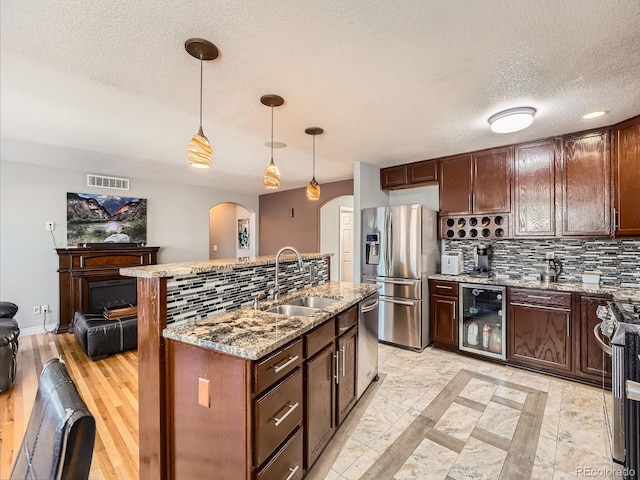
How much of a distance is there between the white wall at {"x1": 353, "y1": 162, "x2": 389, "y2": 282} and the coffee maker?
4.84ft

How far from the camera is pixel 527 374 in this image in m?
3.03

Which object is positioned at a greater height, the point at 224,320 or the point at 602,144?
the point at 602,144

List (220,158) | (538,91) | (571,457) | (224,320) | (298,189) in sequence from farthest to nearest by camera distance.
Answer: (298,189)
(220,158)
(538,91)
(571,457)
(224,320)

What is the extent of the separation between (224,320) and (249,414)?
613mm

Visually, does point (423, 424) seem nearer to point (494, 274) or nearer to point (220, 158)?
point (494, 274)

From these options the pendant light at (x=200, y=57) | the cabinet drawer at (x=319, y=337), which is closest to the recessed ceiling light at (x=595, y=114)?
the cabinet drawer at (x=319, y=337)

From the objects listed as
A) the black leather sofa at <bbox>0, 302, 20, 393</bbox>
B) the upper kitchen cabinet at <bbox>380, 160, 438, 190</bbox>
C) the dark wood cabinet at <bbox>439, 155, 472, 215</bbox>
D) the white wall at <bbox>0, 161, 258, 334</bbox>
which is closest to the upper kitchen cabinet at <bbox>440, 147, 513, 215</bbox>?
the dark wood cabinet at <bbox>439, 155, 472, 215</bbox>

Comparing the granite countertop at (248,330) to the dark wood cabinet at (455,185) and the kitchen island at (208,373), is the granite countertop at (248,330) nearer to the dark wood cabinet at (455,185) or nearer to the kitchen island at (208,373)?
the kitchen island at (208,373)

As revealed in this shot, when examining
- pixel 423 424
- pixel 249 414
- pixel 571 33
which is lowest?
pixel 423 424

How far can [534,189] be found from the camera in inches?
127

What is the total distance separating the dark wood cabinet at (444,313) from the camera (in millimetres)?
3555

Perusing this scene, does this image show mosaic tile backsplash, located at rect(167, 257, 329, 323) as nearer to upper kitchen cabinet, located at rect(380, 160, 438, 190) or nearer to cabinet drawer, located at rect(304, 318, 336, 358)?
cabinet drawer, located at rect(304, 318, 336, 358)

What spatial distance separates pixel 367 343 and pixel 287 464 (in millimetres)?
1248

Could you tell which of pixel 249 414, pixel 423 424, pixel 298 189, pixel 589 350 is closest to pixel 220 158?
pixel 298 189
